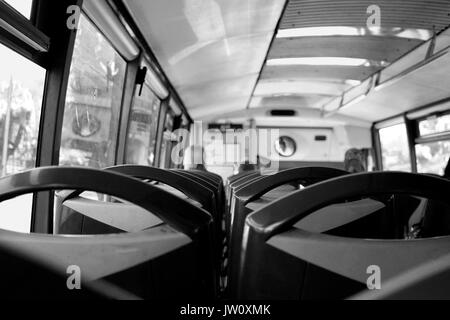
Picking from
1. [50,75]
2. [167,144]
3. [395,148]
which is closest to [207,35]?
[50,75]

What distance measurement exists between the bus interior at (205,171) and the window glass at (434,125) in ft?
0.14

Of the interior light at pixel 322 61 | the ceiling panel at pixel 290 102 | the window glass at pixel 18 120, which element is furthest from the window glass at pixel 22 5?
the ceiling panel at pixel 290 102

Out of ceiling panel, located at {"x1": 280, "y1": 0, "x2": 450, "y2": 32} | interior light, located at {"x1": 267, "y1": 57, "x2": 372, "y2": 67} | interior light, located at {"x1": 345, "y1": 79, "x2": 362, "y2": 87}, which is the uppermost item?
interior light, located at {"x1": 345, "y1": 79, "x2": 362, "y2": 87}

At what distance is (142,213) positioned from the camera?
0.96m

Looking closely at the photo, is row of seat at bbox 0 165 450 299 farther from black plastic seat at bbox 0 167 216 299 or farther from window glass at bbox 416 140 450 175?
window glass at bbox 416 140 450 175

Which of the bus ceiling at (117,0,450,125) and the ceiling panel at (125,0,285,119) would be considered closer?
the ceiling panel at (125,0,285,119)

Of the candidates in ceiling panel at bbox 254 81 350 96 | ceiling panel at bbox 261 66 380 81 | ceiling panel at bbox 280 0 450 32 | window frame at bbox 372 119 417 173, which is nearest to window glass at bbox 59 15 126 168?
ceiling panel at bbox 280 0 450 32

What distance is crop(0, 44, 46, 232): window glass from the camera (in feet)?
6.09

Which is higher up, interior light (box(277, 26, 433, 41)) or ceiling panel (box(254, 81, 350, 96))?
ceiling panel (box(254, 81, 350, 96))

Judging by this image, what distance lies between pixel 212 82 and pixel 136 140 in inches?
84.2

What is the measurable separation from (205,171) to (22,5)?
184 cm

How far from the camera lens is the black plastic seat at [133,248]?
25.4 inches

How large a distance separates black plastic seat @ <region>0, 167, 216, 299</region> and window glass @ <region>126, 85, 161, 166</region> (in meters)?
3.16

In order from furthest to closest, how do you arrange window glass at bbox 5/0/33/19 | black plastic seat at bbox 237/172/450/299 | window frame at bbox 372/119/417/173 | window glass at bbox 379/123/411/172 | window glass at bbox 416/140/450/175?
window glass at bbox 379/123/411/172 < window frame at bbox 372/119/417/173 < window glass at bbox 416/140/450/175 < window glass at bbox 5/0/33/19 < black plastic seat at bbox 237/172/450/299
